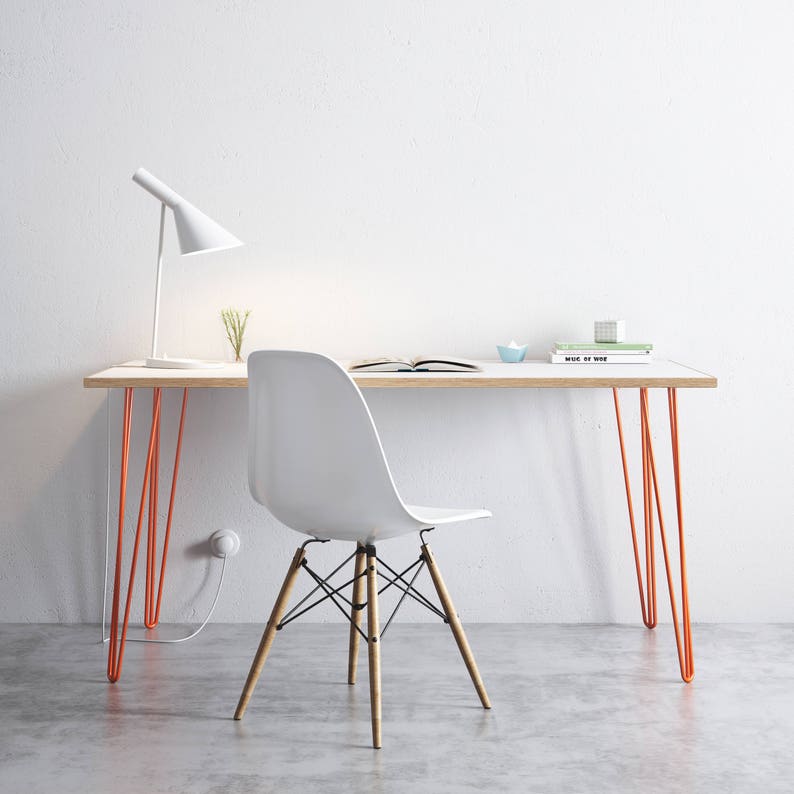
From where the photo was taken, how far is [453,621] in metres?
2.22

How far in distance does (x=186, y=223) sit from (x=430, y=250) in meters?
0.72

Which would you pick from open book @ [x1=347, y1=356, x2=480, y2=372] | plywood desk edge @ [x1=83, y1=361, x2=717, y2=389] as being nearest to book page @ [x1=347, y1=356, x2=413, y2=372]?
open book @ [x1=347, y1=356, x2=480, y2=372]

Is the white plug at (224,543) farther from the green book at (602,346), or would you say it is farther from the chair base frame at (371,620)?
the green book at (602,346)

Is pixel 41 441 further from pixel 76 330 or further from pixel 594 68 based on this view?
pixel 594 68

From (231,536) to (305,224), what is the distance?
94 cm

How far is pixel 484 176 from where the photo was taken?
114 inches

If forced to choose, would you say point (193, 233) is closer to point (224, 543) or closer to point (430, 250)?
point (430, 250)

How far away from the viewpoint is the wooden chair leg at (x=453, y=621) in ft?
7.27

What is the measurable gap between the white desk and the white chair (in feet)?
0.96

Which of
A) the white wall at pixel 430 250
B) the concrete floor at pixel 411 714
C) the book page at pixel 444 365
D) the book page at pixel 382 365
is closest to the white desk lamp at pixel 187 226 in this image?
the white wall at pixel 430 250

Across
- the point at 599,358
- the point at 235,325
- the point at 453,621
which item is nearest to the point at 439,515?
the point at 453,621

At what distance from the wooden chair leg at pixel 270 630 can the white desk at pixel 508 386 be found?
0.43 m

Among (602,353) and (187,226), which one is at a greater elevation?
(187,226)

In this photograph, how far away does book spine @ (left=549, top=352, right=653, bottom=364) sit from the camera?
106 inches
